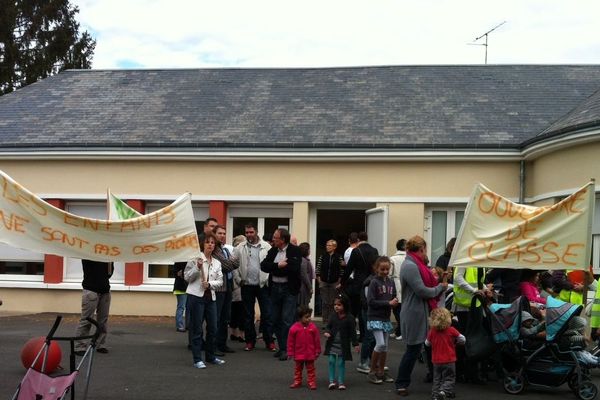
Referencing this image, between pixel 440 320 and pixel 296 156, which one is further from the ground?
pixel 296 156

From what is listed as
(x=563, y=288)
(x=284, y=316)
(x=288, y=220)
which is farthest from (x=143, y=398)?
(x=288, y=220)

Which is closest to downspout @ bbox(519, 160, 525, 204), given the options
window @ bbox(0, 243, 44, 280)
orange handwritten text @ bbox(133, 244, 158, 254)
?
orange handwritten text @ bbox(133, 244, 158, 254)

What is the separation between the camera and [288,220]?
1664cm

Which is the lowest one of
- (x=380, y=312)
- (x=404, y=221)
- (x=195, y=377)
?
(x=195, y=377)

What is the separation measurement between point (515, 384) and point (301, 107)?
10695 millimetres

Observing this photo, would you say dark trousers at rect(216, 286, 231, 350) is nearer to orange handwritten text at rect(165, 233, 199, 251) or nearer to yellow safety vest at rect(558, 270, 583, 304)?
orange handwritten text at rect(165, 233, 199, 251)

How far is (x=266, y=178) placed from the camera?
16.3m

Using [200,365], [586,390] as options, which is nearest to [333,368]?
[200,365]

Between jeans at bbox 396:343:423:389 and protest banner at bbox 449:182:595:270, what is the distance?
1.05m

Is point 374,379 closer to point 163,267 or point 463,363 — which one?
point 463,363

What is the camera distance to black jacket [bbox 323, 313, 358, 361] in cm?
881

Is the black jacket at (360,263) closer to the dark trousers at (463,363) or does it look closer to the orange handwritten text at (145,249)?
the dark trousers at (463,363)

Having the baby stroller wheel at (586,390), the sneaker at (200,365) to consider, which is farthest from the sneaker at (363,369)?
the baby stroller wheel at (586,390)

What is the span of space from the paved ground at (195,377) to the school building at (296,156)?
4.18 m
